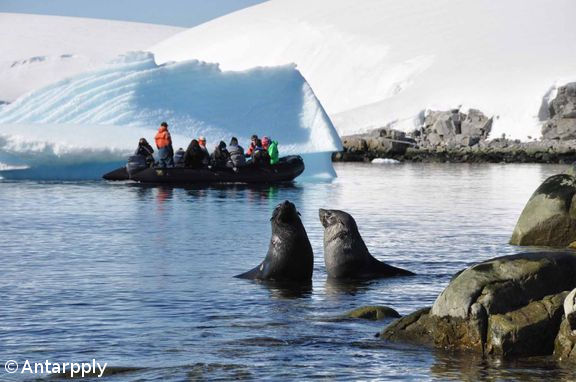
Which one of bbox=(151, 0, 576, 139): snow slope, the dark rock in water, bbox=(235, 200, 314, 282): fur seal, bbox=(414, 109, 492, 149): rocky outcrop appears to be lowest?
the dark rock in water

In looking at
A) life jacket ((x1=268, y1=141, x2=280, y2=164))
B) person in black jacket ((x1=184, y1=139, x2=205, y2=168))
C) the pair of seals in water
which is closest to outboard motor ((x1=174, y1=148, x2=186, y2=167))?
person in black jacket ((x1=184, y1=139, x2=205, y2=168))

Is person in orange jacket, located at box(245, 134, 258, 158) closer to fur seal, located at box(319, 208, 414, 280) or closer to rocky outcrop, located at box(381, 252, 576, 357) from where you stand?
fur seal, located at box(319, 208, 414, 280)

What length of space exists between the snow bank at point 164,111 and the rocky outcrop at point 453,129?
32.1m

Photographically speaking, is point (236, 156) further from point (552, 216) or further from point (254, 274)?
point (254, 274)

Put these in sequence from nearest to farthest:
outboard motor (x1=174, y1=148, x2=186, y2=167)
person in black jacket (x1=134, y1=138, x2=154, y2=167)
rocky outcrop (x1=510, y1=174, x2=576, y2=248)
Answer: rocky outcrop (x1=510, y1=174, x2=576, y2=248) < person in black jacket (x1=134, y1=138, x2=154, y2=167) < outboard motor (x1=174, y1=148, x2=186, y2=167)

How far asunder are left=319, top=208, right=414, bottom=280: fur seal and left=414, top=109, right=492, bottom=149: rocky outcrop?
56753 millimetres

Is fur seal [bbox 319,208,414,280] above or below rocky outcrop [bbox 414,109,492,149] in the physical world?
below

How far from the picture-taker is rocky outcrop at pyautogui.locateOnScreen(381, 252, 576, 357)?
9.33 m

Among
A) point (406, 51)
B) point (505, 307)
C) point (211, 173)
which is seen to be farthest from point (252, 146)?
point (406, 51)

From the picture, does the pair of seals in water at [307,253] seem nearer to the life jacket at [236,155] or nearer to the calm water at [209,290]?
the calm water at [209,290]

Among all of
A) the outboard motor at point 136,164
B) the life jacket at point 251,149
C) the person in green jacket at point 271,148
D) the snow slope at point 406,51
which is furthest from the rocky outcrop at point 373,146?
the outboard motor at point 136,164

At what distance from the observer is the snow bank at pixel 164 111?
119 ft

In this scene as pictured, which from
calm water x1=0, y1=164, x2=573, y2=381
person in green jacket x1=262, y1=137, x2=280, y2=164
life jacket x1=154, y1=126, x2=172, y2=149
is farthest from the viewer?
person in green jacket x1=262, y1=137, x2=280, y2=164

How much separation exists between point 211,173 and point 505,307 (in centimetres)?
2462
